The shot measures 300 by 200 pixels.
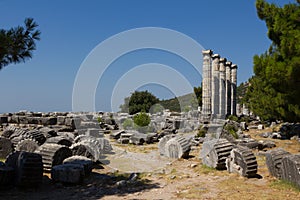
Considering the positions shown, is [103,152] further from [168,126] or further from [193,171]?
[168,126]

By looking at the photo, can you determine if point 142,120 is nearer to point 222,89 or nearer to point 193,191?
point 222,89

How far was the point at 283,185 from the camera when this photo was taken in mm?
6883

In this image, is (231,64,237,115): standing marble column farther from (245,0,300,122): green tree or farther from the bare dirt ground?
the bare dirt ground

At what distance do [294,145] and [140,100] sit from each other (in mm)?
32789

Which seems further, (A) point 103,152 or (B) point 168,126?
(B) point 168,126

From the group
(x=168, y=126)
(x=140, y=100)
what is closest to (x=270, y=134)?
(x=168, y=126)

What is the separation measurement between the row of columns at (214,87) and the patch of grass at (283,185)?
2199 centimetres

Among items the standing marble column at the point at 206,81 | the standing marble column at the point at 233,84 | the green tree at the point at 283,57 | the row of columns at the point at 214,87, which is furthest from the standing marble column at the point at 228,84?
the green tree at the point at 283,57

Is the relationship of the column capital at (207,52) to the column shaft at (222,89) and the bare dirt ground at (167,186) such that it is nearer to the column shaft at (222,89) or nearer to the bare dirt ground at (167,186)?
the column shaft at (222,89)

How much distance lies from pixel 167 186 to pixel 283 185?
2604 millimetres

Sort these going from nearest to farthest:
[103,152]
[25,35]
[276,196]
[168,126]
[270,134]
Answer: [276,196] < [25,35] < [103,152] < [270,134] < [168,126]

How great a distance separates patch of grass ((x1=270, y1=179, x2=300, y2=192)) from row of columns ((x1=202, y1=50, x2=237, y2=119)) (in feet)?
72.1

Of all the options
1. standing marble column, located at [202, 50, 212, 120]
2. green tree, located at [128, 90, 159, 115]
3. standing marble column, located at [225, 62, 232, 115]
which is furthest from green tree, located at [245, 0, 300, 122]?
green tree, located at [128, 90, 159, 115]

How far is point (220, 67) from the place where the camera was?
104ft
